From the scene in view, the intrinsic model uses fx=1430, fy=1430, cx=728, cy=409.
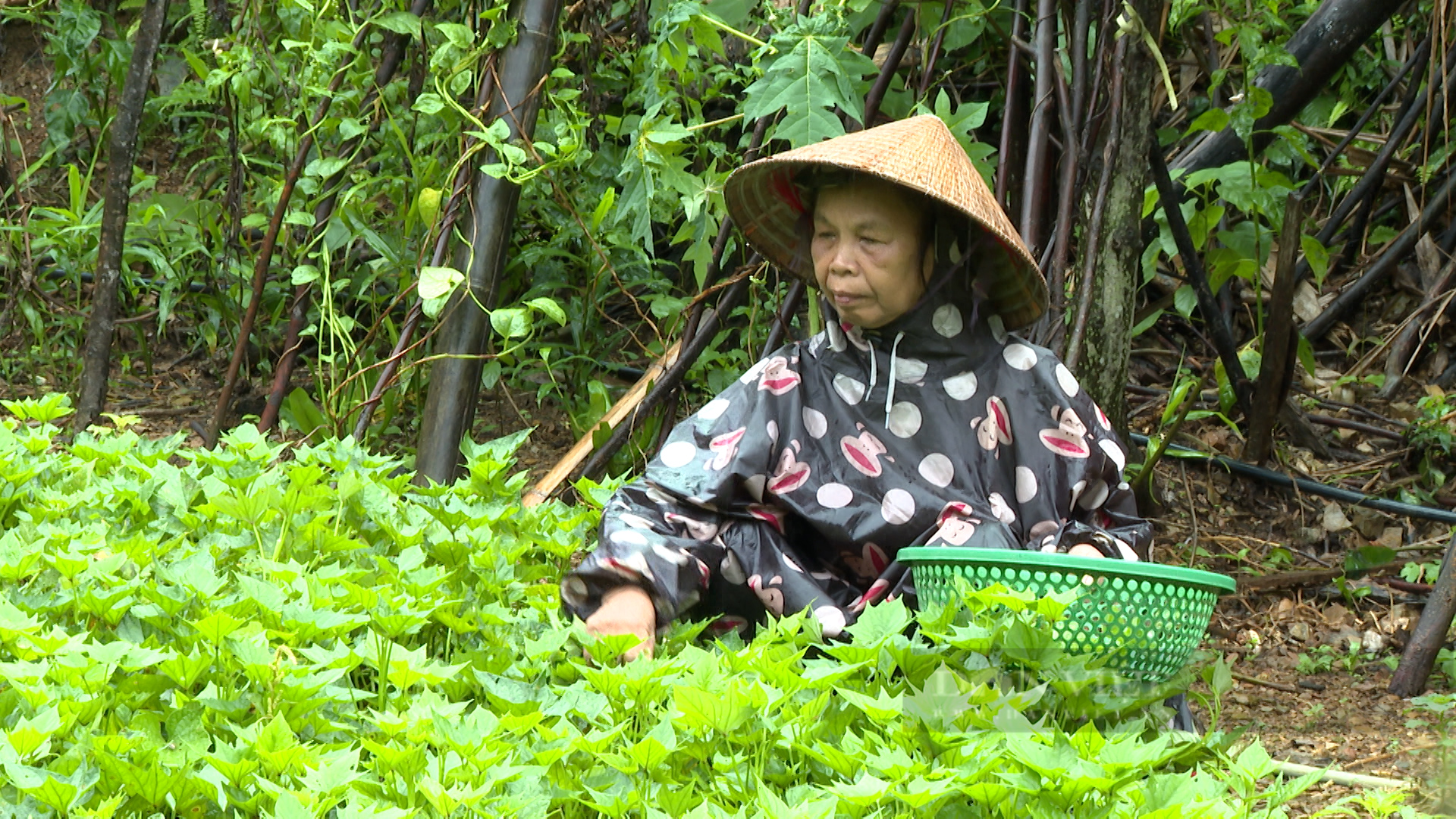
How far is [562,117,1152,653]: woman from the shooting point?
2023mm

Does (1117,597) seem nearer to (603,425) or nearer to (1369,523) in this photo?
(603,425)

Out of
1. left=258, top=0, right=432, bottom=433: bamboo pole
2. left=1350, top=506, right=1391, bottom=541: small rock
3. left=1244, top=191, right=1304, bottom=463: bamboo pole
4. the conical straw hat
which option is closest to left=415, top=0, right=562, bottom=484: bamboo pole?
left=258, top=0, right=432, bottom=433: bamboo pole

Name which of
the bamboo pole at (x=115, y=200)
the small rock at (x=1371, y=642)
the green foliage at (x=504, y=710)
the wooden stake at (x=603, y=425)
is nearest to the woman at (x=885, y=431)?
the green foliage at (x=504, y=710)

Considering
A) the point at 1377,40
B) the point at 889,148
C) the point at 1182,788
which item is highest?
the point at 1377,40

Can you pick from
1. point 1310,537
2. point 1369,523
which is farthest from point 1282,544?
point 1369,523

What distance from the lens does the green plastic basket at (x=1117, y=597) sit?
152 cm

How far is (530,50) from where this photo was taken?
2898 mm

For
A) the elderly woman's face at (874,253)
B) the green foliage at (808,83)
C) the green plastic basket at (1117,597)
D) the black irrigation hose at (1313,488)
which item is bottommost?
the black irrigation hose at (1313,488)

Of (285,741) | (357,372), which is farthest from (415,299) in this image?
(285,741)

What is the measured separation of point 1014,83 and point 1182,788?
73.3 inches

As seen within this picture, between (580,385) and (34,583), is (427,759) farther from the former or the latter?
(580,385)

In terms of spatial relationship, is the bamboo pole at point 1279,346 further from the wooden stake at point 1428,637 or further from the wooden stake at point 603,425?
the wooden stake at point 603,425

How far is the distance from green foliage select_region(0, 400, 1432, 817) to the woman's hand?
0.17 feet

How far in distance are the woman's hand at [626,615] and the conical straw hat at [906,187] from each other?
0.66 m
